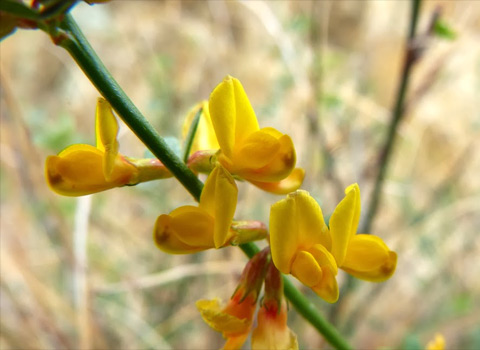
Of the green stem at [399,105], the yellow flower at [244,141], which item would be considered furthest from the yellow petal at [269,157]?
the green stem at [399,105]

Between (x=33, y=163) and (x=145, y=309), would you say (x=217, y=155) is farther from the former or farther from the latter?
(x=145, y=309)

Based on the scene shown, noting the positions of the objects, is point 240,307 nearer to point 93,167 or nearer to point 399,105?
point 93,167

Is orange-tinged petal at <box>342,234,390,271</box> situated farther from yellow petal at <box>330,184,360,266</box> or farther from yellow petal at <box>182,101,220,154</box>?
yellow petal at <box>182,101,220,154</box>

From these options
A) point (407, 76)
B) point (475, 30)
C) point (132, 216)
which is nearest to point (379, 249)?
point (407, 76)

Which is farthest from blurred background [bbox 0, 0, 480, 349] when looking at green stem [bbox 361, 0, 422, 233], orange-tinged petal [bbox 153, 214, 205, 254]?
orange-tinged petal [bbox 153, 214, 205, 254]

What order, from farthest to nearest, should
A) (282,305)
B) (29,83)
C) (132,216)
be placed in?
(29,83)
(132,216)
(282,305)

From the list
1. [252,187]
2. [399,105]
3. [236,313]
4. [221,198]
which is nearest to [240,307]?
[236,313]

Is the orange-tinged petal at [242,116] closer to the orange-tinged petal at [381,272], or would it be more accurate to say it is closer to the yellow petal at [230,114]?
the yellow petal at [230,114]
